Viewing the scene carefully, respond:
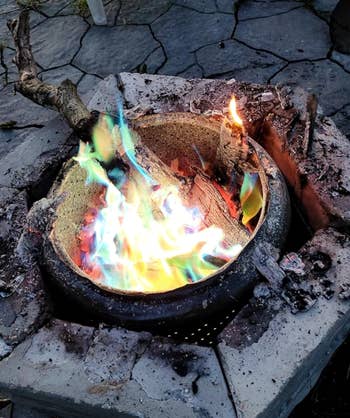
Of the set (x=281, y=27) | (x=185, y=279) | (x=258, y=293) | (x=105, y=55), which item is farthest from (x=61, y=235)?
(x=281, y=27)

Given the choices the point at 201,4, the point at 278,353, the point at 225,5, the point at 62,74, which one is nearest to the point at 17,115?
the point at 62,74

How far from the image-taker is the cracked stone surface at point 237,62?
3.59 metres

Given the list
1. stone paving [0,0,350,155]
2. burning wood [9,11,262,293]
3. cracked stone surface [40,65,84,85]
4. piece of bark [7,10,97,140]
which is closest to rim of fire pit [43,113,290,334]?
burning wood [9,11,262,293]

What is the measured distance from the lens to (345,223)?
1833 millimetres

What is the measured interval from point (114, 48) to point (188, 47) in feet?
1.95

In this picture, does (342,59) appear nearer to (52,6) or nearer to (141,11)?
(141,11)

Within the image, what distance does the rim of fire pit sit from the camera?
1679 millimetres

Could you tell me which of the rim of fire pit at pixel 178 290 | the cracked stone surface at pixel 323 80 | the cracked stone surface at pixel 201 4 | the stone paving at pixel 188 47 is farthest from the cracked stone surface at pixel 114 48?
the rim of fire pit at pixel 178 290

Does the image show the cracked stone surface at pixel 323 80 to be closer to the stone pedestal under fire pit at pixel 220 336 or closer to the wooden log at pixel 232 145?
the stone pedestal under fire pit at pixel 220 336

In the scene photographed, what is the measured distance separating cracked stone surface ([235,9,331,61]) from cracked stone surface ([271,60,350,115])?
0.12 m

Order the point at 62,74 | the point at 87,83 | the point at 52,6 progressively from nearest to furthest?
the point at 87,83 → the point at 62,74 → the point at 52,6

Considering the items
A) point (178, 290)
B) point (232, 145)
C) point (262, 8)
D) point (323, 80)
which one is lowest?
point (323, 80)

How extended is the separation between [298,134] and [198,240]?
23.6 inches

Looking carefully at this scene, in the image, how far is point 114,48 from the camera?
4.02 m
